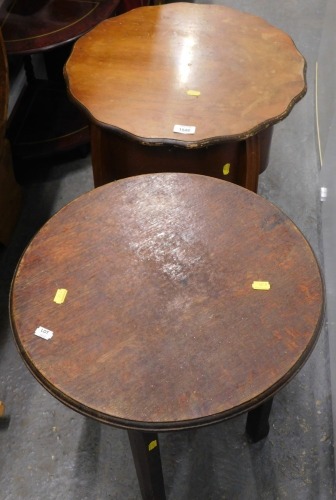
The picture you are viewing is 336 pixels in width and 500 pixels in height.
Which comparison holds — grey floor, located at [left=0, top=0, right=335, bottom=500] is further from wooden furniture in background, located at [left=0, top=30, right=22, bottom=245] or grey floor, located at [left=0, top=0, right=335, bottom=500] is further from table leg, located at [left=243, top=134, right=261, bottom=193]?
table leg, located at [left=243, top=134, right=261, bottom=193]

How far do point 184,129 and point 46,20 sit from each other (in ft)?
2.79

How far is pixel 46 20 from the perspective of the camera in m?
2.09

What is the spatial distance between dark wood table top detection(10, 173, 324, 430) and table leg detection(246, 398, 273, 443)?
1.50 ft

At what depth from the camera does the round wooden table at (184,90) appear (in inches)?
64.6

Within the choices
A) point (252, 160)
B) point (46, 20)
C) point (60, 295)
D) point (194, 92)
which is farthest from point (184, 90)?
point (60, 295)

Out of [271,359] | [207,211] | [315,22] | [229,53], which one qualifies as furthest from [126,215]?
[315,22]

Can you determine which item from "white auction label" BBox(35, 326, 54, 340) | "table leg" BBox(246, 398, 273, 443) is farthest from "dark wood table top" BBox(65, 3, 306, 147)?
"table leg" BBox(246, 398, 273, 443)

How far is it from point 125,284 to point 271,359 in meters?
0.37

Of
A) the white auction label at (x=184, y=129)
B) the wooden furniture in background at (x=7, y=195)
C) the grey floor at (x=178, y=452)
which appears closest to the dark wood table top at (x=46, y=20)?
the wooden furniture in background at (x=7, y=195)

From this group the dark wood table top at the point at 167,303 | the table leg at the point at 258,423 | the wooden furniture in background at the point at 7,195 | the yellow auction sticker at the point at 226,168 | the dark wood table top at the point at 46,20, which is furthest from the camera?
the wooden furniture in background at the point at 7,195

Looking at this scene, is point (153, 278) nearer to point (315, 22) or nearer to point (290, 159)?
point (290, 159)

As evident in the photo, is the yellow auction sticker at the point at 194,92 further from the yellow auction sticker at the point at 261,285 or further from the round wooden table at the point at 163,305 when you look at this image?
the yellow auction sticker at the point at 261,285

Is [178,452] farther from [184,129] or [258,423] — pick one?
[184,129]

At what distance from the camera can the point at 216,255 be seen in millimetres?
1346
